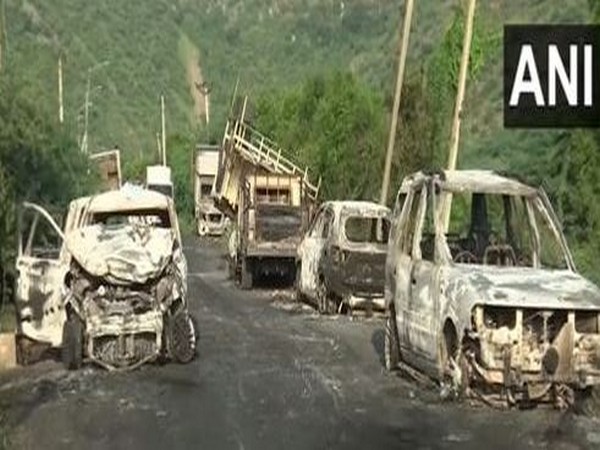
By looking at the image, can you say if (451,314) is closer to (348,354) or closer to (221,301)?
(348,354)

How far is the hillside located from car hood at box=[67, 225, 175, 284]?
74453 mm

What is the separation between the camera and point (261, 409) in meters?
12.4

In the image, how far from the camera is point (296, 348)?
1722 centimetres

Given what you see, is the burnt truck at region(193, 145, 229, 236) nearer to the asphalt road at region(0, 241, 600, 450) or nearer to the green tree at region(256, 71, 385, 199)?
the green tree at region(256, 71, 385, 199)

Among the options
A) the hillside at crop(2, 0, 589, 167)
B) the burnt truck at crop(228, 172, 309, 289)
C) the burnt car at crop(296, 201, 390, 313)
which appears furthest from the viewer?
→ the hillside at crop(2, 0, 589, 167)

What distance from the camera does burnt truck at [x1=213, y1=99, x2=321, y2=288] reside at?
2973 centimetres

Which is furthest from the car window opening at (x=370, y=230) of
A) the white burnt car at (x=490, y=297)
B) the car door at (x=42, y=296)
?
the car door at (x=42, y=296)

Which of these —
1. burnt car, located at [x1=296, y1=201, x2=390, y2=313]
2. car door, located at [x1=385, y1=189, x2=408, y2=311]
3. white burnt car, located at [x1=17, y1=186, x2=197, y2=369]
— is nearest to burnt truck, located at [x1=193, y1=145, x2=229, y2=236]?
burnt car, located at [x1=296, y1=201, x2=390, y2=313]

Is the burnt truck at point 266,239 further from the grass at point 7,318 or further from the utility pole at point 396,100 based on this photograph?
the grass at point 7,318

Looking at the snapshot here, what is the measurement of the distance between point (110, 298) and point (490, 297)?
504 cm

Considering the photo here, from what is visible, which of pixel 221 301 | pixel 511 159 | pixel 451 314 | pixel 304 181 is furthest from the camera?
pixel 511 159

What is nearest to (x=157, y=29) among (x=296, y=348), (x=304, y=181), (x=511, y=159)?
(x=511, y=159)

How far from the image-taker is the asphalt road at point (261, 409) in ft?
35.8

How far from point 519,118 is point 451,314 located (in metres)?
19.2
